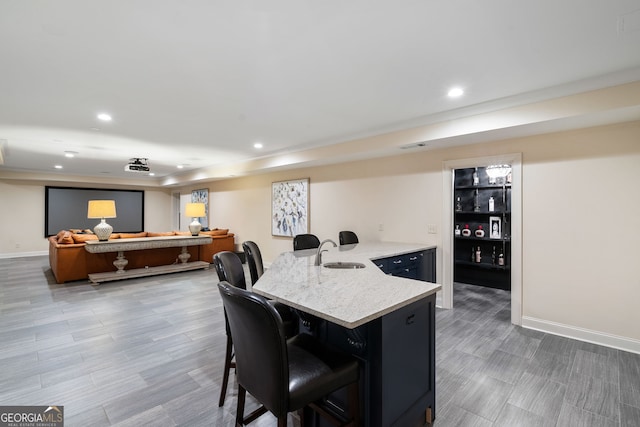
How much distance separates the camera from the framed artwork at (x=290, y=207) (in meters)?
6.01

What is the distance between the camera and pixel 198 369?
2.51 meters

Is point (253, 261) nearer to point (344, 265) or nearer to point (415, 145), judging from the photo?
point (344, 265)

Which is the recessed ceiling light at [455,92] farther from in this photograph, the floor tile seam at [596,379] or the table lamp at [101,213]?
the table lamp at [101,213]

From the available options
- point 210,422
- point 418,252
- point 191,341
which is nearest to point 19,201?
point 191,341

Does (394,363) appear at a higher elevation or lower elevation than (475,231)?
lower

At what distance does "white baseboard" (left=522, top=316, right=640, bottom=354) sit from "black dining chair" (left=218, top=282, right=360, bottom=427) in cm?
294

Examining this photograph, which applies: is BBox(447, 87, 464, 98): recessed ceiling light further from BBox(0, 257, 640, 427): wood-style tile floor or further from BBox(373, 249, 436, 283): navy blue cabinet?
BBox(0, 257, 640, 427): wood-style tile floor

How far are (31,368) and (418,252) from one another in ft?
13.2

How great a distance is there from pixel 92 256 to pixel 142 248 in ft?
2.83

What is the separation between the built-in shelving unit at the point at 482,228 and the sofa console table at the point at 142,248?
5.37 meters

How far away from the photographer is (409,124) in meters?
3.76

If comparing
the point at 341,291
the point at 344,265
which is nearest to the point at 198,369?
the point at 344,265

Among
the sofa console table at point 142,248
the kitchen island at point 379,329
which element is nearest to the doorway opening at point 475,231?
the kitchen island at point 379,329

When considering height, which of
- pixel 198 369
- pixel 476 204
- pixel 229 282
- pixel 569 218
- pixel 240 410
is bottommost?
pixel 198 369
